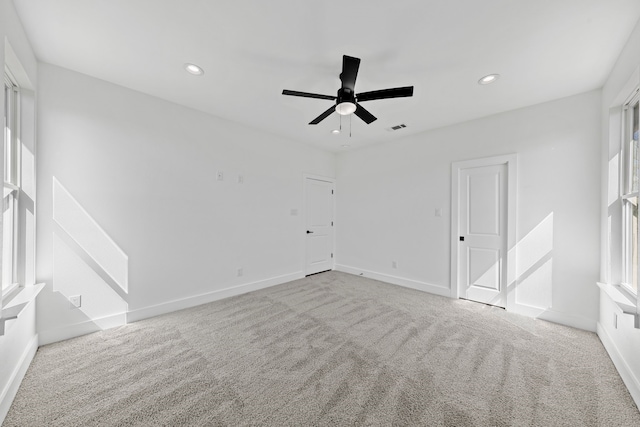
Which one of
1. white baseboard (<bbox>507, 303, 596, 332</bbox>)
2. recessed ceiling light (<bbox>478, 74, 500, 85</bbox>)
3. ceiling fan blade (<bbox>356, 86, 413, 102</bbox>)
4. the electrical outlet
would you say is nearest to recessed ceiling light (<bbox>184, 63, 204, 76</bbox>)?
ceiling fan blade (<bbox>356, 86, 413, 102</bbox>)

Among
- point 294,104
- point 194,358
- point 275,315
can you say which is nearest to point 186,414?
point 194,358

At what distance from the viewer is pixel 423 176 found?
158 inches

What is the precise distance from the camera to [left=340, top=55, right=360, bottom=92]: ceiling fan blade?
1.83m

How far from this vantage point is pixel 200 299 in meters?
3.26

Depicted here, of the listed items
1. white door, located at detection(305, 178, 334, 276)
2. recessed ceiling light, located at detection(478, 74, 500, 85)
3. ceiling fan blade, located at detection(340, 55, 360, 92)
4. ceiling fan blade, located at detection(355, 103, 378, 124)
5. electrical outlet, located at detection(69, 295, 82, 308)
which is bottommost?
electrical outlet, located at detection(69, 295, 82, 308)

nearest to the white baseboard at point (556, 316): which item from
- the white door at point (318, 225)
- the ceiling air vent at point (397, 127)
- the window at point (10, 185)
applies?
the ceiling air vent at point (397, 127)

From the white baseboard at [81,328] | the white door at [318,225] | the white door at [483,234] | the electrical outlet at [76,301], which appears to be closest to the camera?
the white baseboard at [81,328]

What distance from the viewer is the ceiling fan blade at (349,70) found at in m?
1.83

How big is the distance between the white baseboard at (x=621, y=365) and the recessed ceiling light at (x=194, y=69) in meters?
4.19

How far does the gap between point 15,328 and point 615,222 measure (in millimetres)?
5059

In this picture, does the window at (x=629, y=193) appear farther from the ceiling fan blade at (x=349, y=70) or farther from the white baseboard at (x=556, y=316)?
the ceiling fan blade at (x=349, y=70)

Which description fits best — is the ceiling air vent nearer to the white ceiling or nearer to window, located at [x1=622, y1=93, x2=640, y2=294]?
the white ceiling

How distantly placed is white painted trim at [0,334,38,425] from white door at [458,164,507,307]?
4.48 metres

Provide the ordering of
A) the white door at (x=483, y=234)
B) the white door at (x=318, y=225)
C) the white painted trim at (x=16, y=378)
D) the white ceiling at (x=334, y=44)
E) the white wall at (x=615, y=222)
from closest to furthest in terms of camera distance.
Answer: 1. the white painted trim at (x=16, y=378)
2. the white ceiling at (x=334, y=44)
3. the white wall at (x=615, y=222)
4. the white door at (x=483, y=234)
5. the white door at (x=318, y=225)
